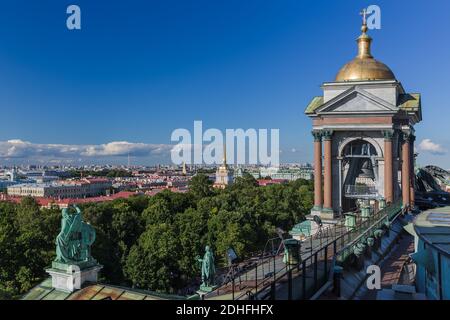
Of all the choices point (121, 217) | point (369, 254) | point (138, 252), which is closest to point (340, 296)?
point (369, 254)

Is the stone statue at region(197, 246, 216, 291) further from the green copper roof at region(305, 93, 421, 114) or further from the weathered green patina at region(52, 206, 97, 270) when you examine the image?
the green copper roof at region(305, 93, 421, 114)

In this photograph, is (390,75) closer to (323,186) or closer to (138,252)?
(323,186)

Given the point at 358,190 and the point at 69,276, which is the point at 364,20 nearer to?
the point at 358,190

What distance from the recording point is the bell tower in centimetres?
2750

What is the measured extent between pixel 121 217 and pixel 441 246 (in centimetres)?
4007

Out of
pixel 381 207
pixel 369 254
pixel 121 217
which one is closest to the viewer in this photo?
pixel 369 254

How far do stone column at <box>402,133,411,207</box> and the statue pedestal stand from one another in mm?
23081

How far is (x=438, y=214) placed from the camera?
59.8 ft

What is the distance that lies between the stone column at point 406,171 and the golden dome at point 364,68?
4548 mm

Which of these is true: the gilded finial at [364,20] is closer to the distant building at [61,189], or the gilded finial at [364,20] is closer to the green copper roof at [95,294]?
the green copper roof at [95,294]

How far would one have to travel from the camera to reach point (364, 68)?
28594 millimetres

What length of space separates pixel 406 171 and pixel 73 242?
79.6ft

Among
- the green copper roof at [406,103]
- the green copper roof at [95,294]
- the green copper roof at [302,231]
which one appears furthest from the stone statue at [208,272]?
the green copper roof at [406,103]

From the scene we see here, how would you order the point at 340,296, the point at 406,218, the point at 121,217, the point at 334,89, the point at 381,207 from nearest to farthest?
the point at 340,296
the point at 381,207
the point at 406,218
the point at 334,89
the point at 121,217
